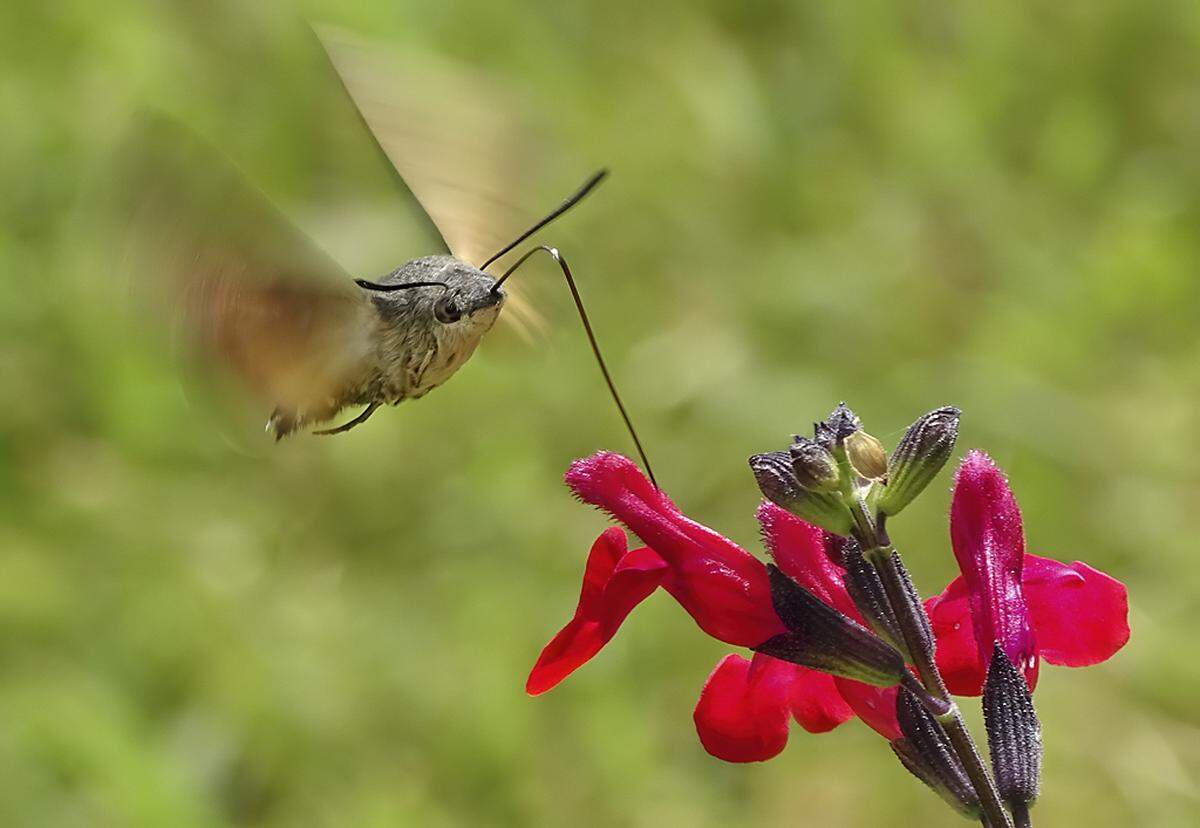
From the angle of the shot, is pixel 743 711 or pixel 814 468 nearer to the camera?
pixel 814 468

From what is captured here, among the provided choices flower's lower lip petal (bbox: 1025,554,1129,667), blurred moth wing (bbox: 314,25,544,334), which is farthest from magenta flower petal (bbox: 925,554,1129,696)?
Answer: blurred moth wing (bbox: 314,25,544,334)

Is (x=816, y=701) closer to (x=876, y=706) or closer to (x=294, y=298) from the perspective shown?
(x=876, y=706)

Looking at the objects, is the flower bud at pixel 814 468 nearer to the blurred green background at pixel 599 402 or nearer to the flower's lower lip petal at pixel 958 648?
the flower's lower lip petal at pixel 958 648

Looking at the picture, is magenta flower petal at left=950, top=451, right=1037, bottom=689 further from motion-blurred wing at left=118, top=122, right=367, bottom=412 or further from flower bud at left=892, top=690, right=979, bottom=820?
motion-blurred wing at left=118, top=122, right=367, bottom=412

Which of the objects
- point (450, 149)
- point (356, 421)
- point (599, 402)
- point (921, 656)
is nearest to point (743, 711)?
point (921, 656)

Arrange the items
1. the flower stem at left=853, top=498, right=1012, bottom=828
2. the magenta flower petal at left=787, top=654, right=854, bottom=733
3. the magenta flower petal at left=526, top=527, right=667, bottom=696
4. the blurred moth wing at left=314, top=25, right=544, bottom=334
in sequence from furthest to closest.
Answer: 1. the blurred moth wing at left=314, top=25, right=544, bottom=334
2. the magenta flower petal at left=787, top=654, right=854, bottom=733
3. the magenta flower petal at left=526, top=527, right=667, bottom=696
4. the flower stem at left=853, top=498, right=1012, bottom=828

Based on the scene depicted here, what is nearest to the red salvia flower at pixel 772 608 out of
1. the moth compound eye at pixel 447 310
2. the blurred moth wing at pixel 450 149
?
the moth compound eye at pixel 447 310
